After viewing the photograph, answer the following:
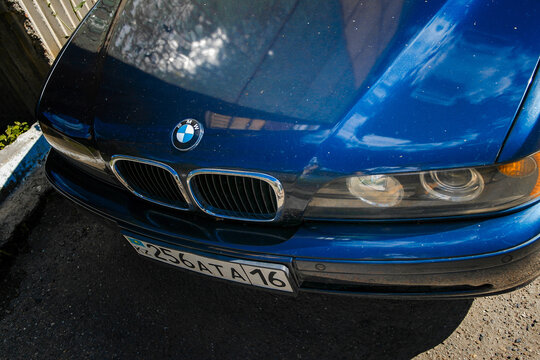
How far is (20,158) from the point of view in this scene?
9.57ft

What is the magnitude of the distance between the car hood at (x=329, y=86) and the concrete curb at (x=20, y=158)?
1.41 metres

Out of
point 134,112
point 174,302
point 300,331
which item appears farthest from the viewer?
point 174,302

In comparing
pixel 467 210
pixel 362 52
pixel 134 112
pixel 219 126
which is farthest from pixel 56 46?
pixel 467 210

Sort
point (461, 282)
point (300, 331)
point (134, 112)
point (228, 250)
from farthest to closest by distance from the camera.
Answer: point (300, 331) → point (134, 112) → point (228, 250) → point (461, 282)

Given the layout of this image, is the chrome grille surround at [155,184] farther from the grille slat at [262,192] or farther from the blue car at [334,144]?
the grille slat at [262,192]

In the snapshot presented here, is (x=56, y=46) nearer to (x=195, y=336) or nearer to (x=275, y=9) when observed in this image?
(x=275, y=9)

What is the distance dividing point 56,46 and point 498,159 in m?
3.21

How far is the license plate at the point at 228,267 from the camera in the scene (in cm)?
155

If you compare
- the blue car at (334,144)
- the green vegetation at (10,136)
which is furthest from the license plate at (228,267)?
the green vegetation at (10,136)

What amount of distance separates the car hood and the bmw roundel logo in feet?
→ 0.07

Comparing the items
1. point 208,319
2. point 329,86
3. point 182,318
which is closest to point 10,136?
point 182,318

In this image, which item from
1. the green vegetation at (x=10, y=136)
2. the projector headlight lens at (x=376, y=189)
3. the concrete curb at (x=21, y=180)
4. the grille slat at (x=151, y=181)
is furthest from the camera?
the green vegetation at (x=10, y=136)

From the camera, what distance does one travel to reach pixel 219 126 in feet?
5.08

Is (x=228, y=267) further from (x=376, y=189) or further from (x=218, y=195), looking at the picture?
(x=376, y=189)
